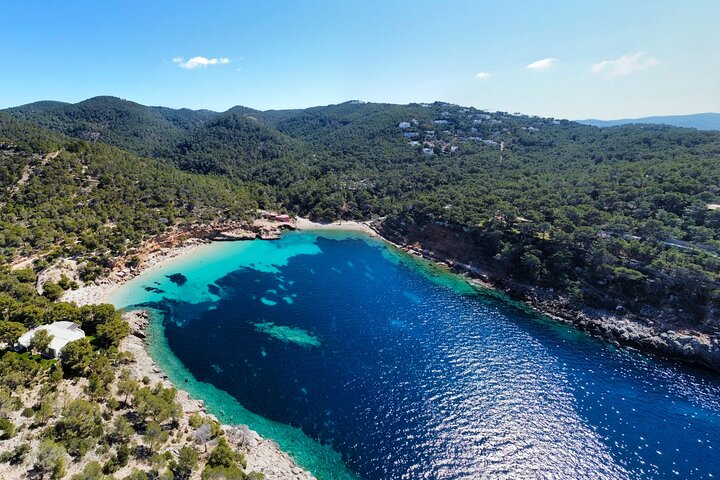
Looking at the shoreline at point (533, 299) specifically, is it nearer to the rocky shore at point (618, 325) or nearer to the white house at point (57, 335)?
the rocky shore at point (618, 325)

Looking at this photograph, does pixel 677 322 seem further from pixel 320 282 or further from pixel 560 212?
pixel 320 282

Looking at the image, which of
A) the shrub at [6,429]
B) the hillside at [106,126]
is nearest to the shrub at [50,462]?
the shrub at [6,429]

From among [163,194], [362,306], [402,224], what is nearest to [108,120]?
[163,194]

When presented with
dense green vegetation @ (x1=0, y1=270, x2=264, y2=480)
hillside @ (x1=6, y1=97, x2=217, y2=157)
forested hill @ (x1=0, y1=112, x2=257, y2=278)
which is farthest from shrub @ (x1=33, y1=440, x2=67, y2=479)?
hillside @ (x1=6, y1=97, x2=217, y2=157)

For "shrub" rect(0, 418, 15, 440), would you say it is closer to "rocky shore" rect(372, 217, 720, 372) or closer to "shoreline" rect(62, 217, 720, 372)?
"shoreline" rect(62, 217, 720, 372)

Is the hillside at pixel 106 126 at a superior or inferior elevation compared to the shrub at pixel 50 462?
superior
